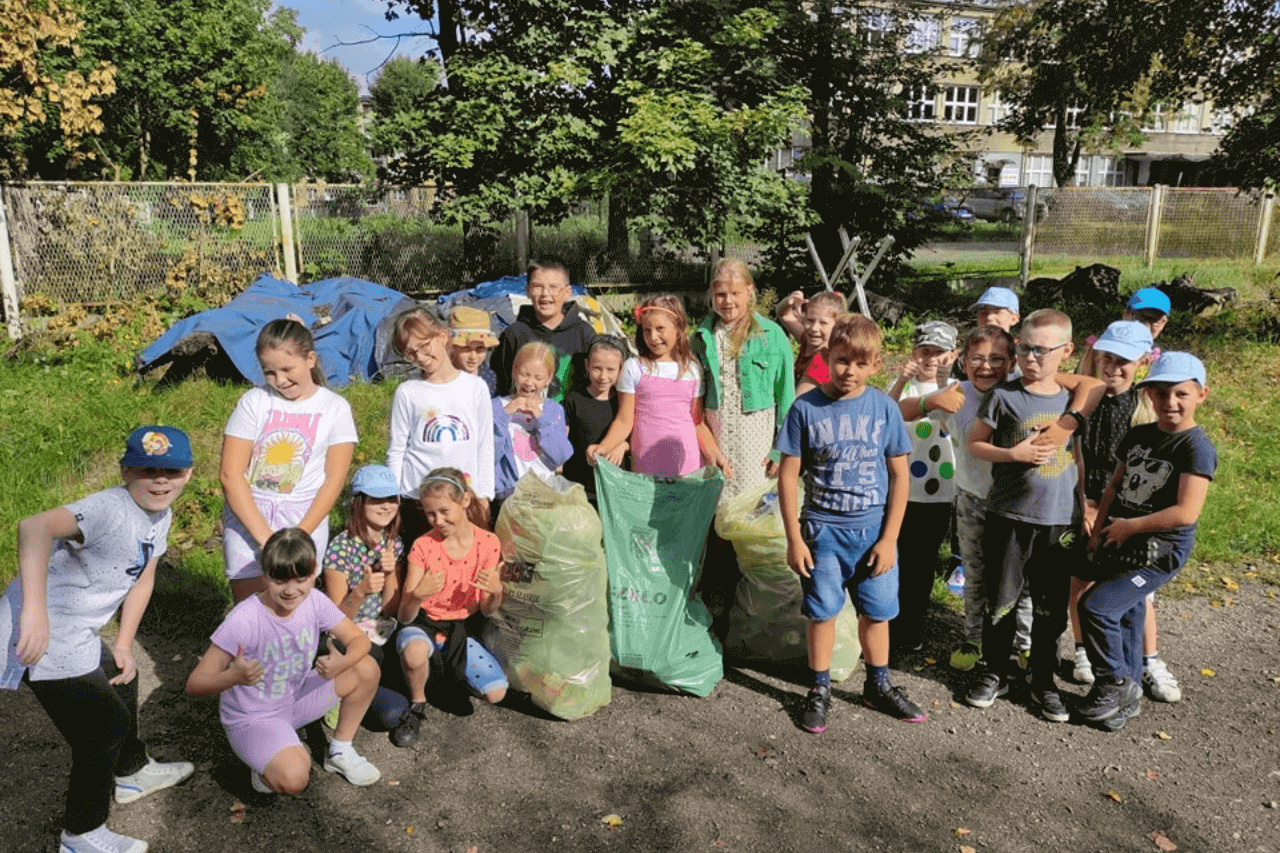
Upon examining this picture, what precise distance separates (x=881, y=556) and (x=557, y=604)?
127 centimetres

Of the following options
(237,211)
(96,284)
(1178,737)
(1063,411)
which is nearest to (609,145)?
(237,211)

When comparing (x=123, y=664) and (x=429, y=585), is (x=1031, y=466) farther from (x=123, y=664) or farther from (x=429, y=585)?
(x=123, y=664)

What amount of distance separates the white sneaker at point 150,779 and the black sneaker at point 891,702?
2.58m

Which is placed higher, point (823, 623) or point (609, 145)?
point (609, 145)

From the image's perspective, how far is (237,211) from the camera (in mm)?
9812

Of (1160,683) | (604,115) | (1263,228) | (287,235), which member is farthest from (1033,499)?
(1263,228)

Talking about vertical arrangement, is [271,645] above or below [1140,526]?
below

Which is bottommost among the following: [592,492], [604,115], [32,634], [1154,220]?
[592,492]

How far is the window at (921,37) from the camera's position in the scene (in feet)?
37.3

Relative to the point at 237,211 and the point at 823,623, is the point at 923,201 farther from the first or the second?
the point at 823,623

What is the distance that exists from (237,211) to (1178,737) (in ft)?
31.6

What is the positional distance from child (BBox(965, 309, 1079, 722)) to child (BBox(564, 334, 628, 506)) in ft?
5.19

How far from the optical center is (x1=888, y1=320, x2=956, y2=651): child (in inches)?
156

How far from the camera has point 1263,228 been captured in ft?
49.9
